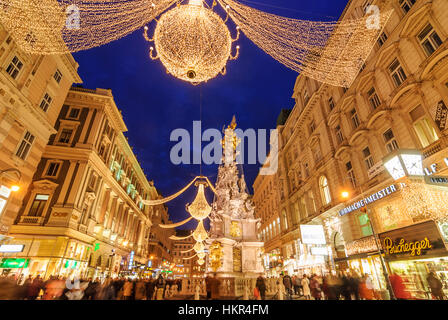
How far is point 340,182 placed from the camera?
21.0m

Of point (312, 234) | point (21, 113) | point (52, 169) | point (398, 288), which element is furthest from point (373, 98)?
point (52, 169)

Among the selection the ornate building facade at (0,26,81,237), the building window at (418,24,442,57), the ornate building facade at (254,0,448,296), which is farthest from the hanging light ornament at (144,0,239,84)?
the building window at (418,24,442,57)

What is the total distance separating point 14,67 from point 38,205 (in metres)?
14.0

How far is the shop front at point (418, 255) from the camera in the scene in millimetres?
11242

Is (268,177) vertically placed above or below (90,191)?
above

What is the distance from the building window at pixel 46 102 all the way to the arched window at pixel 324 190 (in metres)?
27.7

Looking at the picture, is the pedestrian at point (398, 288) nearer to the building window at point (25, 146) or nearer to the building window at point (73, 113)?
the building window at point (25, 146)

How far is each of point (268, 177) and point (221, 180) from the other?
859 inches

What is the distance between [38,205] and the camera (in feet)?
72.2

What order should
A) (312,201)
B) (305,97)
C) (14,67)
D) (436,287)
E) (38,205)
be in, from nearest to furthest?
(436,287) < (14,67) < (38,205) < (312,201) < (305,97)

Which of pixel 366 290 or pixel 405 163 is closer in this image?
pixel 366 290

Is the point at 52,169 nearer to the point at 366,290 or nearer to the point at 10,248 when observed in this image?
the point at 10,248
